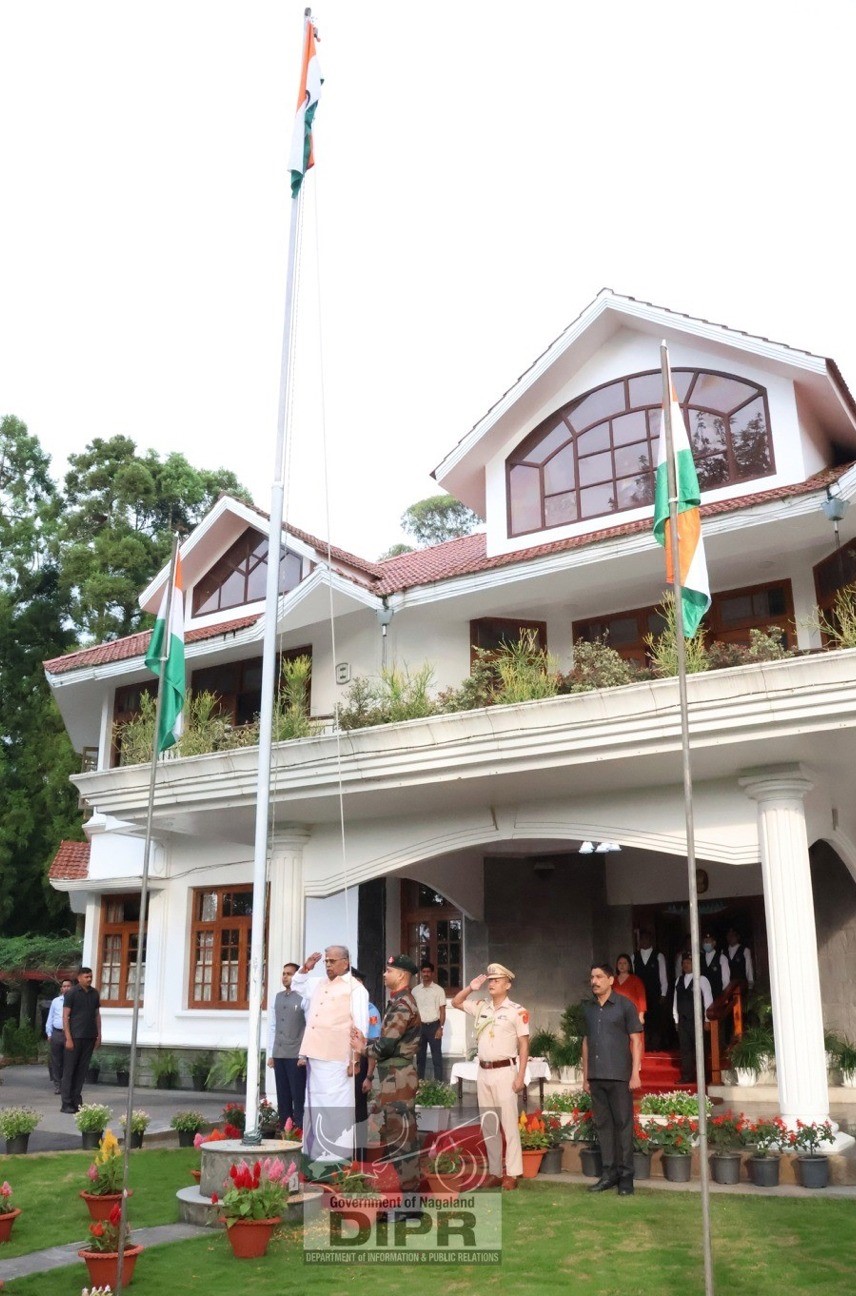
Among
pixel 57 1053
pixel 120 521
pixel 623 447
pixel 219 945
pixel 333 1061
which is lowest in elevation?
pixel 57 1053

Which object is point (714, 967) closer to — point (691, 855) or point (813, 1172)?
point (813, 1172)

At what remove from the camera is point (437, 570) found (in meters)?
17.0

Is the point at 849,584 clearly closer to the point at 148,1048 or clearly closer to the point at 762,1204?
the point at 762,1204

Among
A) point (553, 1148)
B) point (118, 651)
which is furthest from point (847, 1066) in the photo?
point (118, 651)

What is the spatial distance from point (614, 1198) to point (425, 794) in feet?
17.1

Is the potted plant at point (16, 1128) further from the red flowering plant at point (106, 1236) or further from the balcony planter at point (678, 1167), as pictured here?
the balcony planter at point (678, 1167)

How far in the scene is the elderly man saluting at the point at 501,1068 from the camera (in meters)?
9.08

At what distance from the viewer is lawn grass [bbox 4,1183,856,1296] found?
632 cm

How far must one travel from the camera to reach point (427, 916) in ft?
58.2

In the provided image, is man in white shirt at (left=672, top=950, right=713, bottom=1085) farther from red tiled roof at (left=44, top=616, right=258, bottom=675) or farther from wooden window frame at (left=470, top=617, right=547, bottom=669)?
red tiled roof at (left=44, top=616, right=258, bottom=675)

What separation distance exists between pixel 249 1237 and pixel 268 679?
4.64 metres

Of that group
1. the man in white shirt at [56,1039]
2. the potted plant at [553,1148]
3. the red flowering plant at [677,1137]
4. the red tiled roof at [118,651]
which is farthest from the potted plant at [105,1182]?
the red tiled roof at [118,651]

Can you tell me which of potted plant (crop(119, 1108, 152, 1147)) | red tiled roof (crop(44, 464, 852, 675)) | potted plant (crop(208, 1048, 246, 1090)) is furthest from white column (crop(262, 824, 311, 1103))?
red tiled roof (crop(44, 464, 852, 675))

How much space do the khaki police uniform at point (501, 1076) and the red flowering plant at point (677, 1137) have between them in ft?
4.12
